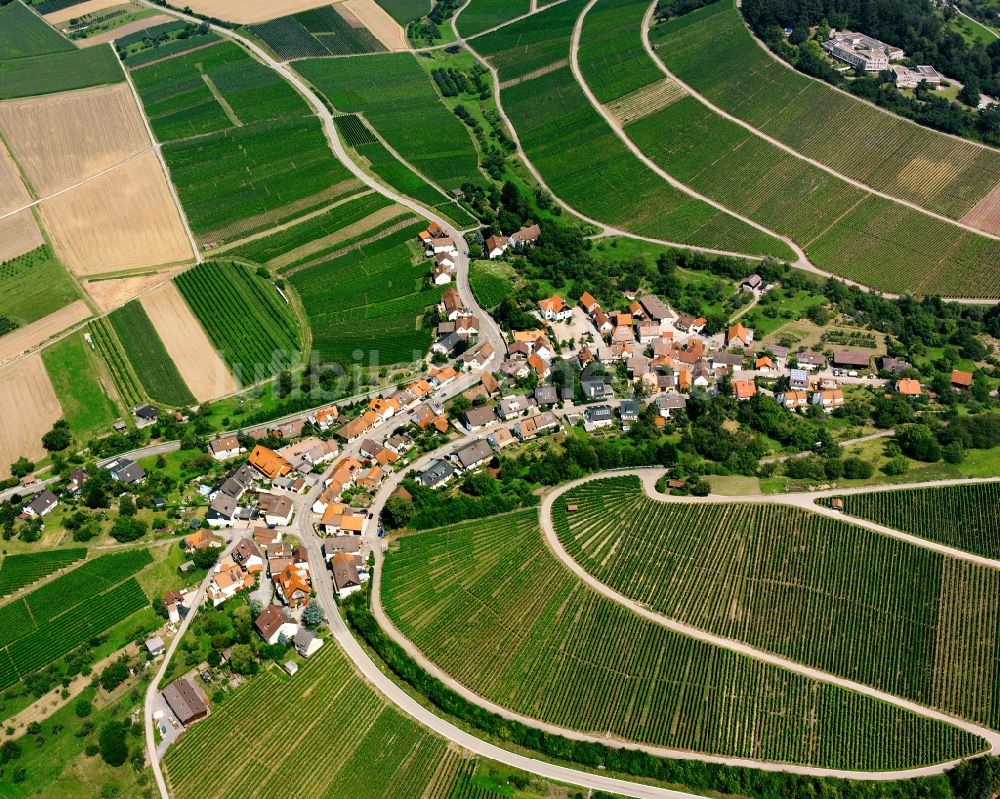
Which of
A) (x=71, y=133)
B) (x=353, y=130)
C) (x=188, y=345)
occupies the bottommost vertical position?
(x=188, y=345)

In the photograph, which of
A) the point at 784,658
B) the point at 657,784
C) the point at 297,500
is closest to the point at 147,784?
the point at 297,500

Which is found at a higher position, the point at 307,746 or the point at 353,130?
the point at 353,130

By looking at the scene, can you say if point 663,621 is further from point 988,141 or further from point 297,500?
point 988,141

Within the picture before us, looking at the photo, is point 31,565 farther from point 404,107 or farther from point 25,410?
point 404,107

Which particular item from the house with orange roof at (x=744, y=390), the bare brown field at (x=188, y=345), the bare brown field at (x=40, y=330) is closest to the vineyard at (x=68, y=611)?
the bare brown field at (x=188, y=345)

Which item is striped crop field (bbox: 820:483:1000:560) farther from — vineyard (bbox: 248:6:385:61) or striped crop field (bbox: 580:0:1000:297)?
vineyard (bbox: 248:6:385:61)

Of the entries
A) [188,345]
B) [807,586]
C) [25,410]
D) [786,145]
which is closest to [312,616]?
[807,586]
